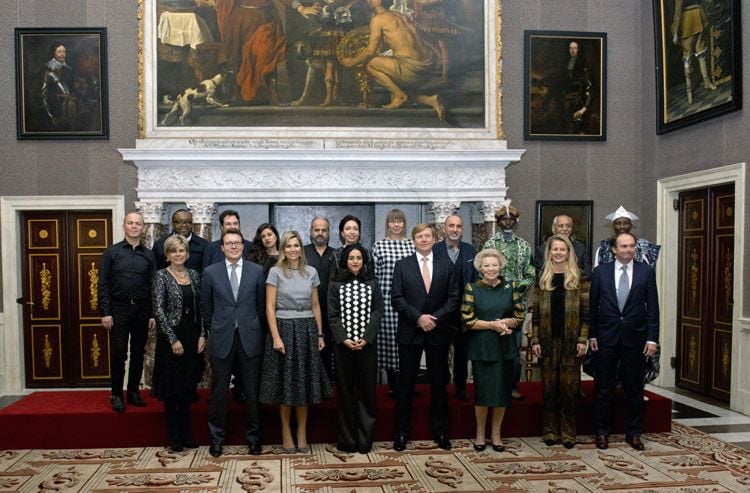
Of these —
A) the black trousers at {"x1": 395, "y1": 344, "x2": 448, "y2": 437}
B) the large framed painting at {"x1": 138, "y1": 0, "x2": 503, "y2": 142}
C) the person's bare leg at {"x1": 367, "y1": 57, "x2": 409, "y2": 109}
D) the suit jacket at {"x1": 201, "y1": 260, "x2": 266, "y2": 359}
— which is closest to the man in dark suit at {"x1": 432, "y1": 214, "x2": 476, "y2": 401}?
the black trousers at {"x1": 395, "y1": 344, "x2": 448, "y2": 437}

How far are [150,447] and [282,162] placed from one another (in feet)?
12.6

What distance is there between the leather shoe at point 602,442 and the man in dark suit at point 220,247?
324cm

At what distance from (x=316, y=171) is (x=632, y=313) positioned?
13.9ft

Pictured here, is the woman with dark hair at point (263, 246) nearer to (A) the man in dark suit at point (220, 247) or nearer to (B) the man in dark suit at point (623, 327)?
(A) the man in dark suit at point (220, 247)

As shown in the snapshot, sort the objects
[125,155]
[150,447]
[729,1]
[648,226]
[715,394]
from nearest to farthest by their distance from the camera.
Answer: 1. [150,447]
2. [729,1]
3. [715,394]
4. [125,155]
5. [648,226]

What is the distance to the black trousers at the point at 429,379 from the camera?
4.95 m

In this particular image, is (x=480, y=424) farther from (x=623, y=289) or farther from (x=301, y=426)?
(x=623, y=289)

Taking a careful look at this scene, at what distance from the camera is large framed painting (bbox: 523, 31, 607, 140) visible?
838 cm

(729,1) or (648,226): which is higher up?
(729,1)

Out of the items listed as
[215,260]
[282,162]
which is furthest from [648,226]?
[215,260]

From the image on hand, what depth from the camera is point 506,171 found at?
8438mm

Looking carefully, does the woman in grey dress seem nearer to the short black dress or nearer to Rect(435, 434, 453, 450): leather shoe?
the short black dress

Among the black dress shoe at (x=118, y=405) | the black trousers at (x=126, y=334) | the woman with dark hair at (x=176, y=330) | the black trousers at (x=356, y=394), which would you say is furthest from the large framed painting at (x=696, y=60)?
the black dress shoe at (x=118, y=405)

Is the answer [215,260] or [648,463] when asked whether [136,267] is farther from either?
[648,463]
